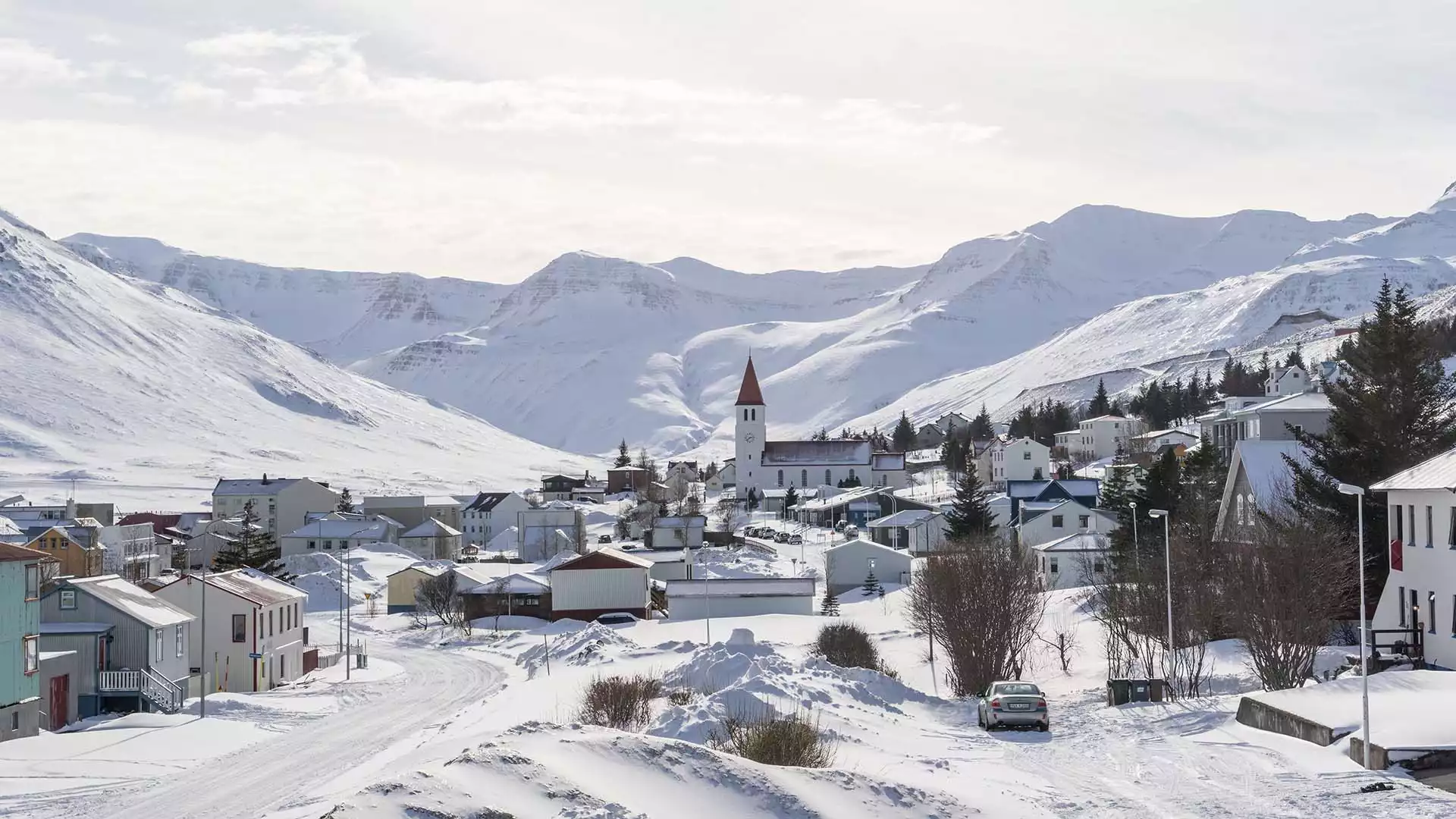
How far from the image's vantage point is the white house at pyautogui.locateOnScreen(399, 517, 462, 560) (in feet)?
432

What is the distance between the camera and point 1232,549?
138ft

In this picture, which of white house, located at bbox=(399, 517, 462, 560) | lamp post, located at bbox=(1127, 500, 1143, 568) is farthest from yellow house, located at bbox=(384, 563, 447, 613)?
lamp post, located at bbox=(1127, 500, 1143, 568)

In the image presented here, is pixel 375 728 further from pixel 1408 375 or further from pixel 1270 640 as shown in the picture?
pixel 1408 375

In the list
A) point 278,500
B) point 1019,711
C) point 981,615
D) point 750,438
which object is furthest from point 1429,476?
point 750,438

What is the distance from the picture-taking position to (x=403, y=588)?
98.6m

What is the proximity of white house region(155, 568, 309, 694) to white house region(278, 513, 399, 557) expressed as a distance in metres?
66.6

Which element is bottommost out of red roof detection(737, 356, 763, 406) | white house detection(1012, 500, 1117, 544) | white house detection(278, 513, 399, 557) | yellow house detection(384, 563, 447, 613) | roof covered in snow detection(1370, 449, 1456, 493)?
yellow house detection(384, 563, 447, 613)

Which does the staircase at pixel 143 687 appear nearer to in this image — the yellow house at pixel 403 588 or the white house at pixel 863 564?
the yellow house at pixel 403 588

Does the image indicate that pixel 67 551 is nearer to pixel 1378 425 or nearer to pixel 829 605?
pixel 829 605

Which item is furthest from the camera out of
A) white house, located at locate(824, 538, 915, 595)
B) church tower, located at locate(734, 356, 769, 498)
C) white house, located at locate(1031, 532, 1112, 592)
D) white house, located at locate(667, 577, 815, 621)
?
church tower, located at locate(734, 356, 769, 498)

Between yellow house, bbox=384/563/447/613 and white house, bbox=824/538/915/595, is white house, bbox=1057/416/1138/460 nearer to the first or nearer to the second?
white house, bbox=824/538/915/595

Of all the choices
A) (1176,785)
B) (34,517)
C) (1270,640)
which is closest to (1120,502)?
(1270,640)

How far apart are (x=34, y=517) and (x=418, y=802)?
108 metres

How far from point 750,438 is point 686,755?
162 meters
